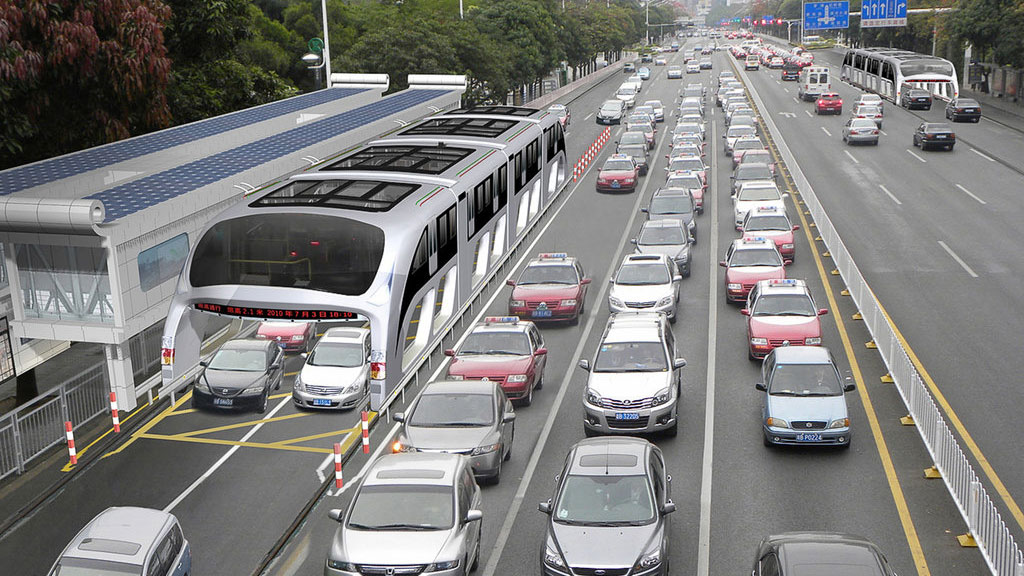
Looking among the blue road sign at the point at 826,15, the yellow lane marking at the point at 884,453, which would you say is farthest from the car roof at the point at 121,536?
the blue road sign at the point at 826,15

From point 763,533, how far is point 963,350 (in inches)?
455

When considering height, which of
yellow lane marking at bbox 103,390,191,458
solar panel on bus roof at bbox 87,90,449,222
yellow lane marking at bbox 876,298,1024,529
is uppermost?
solar panel on bus roof at bbox 87,90,449,222

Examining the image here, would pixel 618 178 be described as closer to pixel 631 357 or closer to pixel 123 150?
pixel 123 150

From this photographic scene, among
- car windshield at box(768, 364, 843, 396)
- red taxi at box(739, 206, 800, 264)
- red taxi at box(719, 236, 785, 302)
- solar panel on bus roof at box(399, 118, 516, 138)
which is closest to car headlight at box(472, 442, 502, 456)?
car windshield at box(768, 364, 843, 396)

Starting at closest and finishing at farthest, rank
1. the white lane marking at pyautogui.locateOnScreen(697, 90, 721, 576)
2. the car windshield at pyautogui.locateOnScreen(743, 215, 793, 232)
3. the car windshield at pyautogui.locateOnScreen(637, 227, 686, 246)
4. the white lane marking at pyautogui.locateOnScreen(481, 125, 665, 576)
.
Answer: the white lane marking at pyautogui.locateOnScreen(697, 90, 721, 576), the white lane marking at pyautogui.locateOnScreen(481, 125, 665, 576), the car windshield at pyautogui.locateOnScreen(637, 227, 686, 246), the car windshield at pyautogui.locateOnScreen(743, 215, 793, 232)

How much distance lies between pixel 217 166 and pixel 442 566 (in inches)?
481

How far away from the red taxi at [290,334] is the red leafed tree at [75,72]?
6.47 metres

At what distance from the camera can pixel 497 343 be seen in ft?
75.8

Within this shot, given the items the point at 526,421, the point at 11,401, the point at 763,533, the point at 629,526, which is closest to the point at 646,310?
the point at 526,421

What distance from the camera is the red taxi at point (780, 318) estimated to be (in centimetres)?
2444

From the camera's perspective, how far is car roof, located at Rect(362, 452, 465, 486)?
15.0 m

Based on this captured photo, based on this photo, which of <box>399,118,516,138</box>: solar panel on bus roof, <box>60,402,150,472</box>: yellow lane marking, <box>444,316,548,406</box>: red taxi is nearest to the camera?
<box>60,402,150,472</box>: yellow lane marking

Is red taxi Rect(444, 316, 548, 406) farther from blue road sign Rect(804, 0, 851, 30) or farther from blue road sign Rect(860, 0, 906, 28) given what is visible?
blue road sign Rect(804, 0, 851, 30)

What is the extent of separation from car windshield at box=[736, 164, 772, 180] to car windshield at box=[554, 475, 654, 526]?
101 feet
